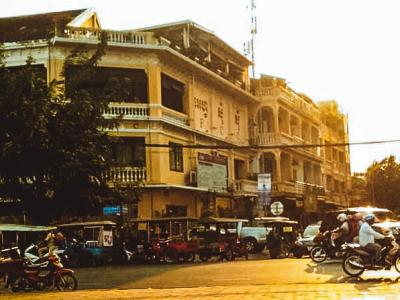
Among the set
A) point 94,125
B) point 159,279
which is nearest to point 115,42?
point 94,125

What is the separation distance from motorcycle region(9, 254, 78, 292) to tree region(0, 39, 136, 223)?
Answer: 3080 mm

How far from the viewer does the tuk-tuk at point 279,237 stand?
31.1m

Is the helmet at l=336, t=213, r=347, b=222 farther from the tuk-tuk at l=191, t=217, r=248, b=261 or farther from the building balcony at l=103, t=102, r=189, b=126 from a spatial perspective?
the building balcony at l=103, t=102, r=189, b=126

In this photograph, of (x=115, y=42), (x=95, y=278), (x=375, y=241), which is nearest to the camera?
(x=375, y=241)

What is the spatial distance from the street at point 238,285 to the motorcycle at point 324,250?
1.65 meters

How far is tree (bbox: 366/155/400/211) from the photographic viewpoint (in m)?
70.8

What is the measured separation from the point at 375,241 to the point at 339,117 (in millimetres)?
52575

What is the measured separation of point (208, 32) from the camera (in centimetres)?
4019

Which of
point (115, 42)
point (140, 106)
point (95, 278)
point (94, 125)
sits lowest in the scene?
point (95, 278)

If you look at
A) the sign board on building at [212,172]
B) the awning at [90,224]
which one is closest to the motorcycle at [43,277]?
the awning at [90,224]

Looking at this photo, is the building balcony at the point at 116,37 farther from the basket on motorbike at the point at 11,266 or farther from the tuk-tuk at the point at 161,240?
the basket on motorbike at the point at 11,266

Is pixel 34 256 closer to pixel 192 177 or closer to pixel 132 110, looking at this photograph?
pixel 132 110

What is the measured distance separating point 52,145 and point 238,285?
25.2 ft

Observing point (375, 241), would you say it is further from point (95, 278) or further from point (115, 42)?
point (115, 42)
